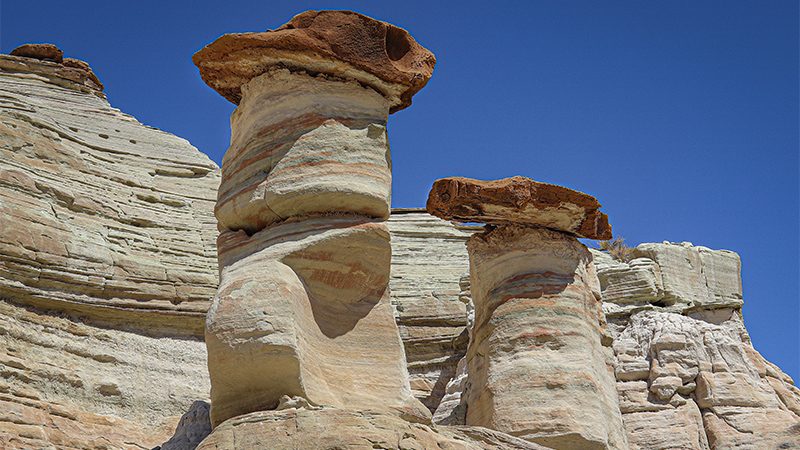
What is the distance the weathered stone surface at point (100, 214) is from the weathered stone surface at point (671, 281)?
581cm

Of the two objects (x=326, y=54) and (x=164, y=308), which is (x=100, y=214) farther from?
(x=326, y=54)

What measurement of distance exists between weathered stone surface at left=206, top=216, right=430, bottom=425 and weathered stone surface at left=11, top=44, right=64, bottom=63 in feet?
38.3

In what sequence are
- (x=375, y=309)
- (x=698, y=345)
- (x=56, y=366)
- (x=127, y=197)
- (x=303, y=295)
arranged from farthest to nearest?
(x=127, y=197)
(x=698, y=345)
(x=56, y=366)
(x=375, y=309)
(x=303, y=295)

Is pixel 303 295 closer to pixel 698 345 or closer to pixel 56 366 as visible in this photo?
pixel 56 366

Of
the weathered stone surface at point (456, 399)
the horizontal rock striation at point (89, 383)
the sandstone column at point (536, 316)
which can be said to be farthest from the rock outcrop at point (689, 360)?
the horizontal rock striation at point (89, 383)

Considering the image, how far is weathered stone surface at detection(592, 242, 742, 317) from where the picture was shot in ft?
55.4

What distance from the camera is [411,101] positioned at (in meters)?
10.8

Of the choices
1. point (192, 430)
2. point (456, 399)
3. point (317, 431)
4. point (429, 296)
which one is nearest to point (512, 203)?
point (456, 399)

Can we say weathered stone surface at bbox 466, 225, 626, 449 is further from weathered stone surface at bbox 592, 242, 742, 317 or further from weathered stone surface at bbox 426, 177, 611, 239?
weathered stone surface at bbox 592, 242, 742, 317

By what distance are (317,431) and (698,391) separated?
8.23 meters

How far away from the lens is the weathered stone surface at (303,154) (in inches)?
376

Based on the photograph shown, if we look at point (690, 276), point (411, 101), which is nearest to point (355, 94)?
point (411, 101)

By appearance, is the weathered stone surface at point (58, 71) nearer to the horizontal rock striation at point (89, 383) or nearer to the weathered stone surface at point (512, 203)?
the horizontal rock striation at point (89, 383)

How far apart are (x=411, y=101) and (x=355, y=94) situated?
711 millimetres
